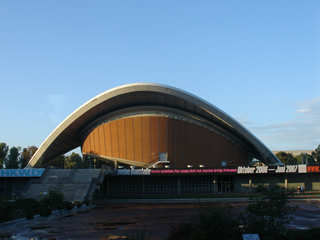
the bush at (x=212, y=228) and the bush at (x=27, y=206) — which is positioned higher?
the bush at (x=212, y=228)

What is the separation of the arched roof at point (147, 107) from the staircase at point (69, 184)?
838 cm

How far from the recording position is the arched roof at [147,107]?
169 ft

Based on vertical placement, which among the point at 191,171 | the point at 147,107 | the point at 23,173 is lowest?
the point at 23,173

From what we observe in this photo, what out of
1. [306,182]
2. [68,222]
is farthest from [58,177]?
[306,182]

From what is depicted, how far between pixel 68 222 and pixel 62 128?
35287 millimetres

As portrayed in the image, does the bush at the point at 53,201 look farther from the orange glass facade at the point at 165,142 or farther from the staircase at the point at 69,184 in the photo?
the orange glass facade at the point at 165,142

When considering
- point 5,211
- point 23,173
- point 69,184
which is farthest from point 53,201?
point 23,173

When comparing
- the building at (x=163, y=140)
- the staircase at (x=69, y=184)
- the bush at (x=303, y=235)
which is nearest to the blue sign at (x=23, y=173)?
the staircase at (x=69, y=184)

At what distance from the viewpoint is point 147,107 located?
55.7 m

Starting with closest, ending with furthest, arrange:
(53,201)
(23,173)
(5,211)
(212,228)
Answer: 1. (212,228)
2. (5,211)
3. (53,201)
4. (23,173)

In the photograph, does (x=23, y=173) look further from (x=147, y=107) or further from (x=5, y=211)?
(x=5, y=211)

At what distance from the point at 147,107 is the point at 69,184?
18.8 metres

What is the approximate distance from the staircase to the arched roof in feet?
27.5

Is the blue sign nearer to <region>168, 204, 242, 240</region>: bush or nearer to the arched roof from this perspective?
the arched roof
